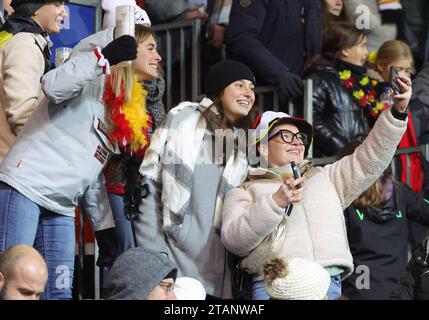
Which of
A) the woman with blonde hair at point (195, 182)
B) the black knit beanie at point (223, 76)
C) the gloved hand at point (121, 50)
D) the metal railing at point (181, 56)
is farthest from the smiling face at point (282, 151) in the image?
the metal railing at point (181, 56)

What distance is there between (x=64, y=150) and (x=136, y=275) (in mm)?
1060

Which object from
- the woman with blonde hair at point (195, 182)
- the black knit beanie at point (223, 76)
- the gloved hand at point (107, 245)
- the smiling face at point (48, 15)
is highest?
the smiling face at point (48, 15)

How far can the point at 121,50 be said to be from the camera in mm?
6887

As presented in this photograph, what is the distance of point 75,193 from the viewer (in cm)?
717

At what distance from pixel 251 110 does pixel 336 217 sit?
3.90ft

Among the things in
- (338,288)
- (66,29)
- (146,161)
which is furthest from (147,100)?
(338,288)

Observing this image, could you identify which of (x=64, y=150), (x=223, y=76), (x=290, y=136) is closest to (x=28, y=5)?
(x=64, y=150)

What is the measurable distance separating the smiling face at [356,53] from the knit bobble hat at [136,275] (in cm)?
390

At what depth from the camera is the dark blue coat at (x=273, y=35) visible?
9.44 m

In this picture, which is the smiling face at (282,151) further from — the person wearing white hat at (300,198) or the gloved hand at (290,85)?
the gloved hand at (290,85)

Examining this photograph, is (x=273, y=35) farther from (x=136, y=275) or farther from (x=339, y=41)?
(x=136, y=275)

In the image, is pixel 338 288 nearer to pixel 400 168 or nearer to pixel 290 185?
pixel 290 185
